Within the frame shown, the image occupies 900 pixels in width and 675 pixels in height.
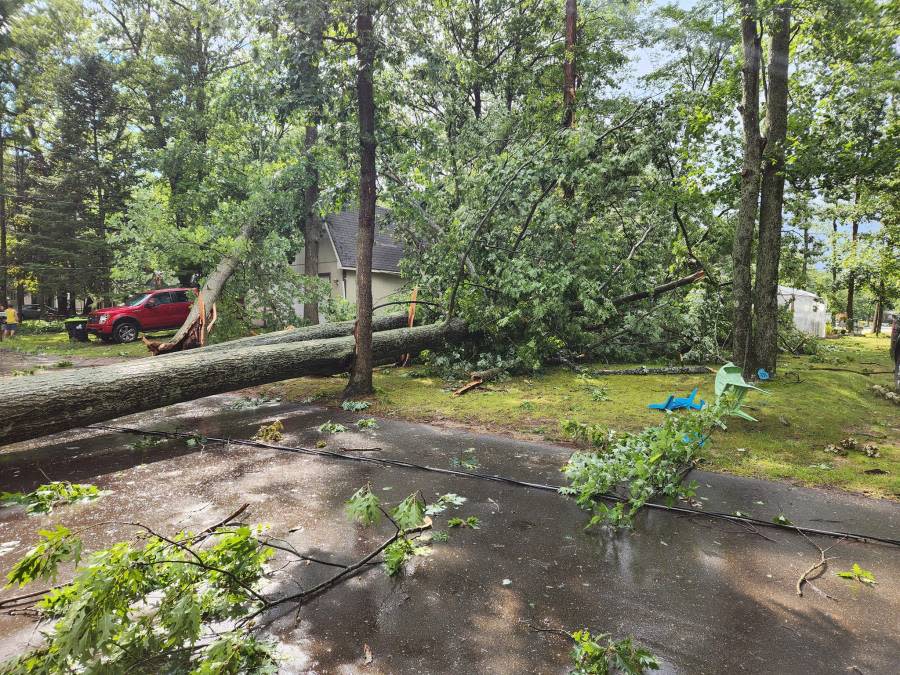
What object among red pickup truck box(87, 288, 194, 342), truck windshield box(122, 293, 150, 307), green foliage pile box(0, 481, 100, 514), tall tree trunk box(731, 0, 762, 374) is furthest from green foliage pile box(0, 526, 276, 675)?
truck windshield box(122, 293, 150, 307)

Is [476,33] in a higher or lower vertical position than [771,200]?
higher

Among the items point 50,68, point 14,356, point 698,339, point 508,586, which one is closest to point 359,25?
point 508,586

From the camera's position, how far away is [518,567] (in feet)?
8.61

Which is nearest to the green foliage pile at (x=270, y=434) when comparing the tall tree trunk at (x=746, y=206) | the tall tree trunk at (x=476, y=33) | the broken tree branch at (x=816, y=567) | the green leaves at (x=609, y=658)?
the green leaves at (x=609, y=658)

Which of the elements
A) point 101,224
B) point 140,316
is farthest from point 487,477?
point 101,224

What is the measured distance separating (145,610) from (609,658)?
7.01 feet

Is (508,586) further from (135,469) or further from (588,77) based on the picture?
(588,77)

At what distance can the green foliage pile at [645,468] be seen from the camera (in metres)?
3.27

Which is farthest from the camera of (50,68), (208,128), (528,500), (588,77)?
(50,68)

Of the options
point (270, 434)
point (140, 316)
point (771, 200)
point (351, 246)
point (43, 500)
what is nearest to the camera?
point (43, 500)

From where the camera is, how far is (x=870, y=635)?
6.82ft

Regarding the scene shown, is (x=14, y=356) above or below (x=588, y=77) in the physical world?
below

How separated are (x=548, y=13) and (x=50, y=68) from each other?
2225 centimetres

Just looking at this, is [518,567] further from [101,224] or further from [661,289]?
[101,224]
